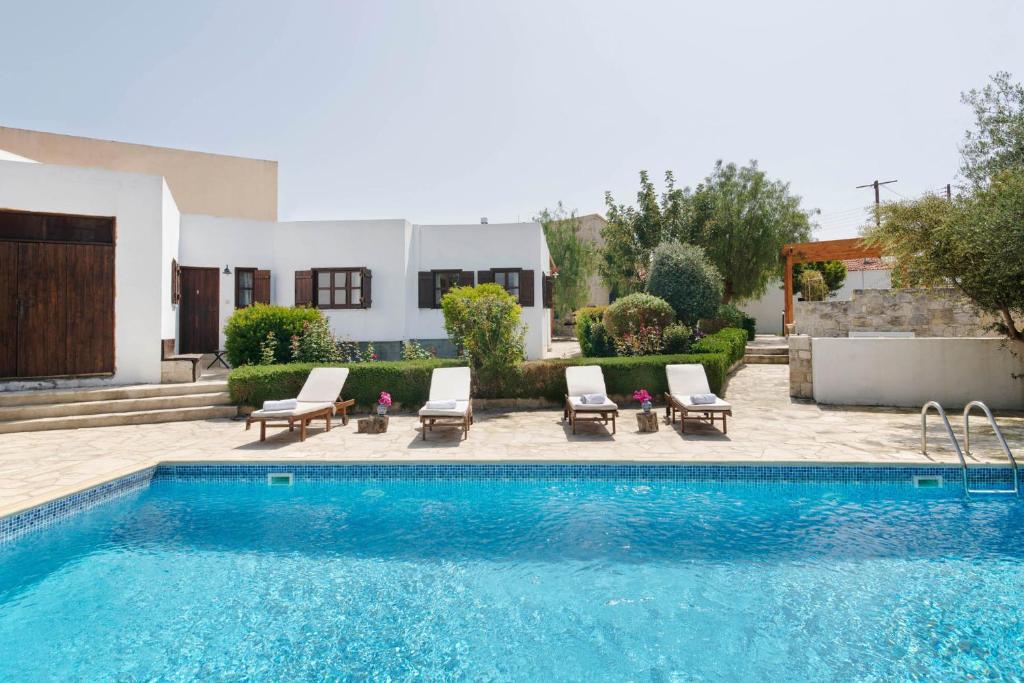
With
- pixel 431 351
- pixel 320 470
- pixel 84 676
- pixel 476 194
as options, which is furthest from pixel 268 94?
pixel 84 676

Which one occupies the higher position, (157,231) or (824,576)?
(157,231)

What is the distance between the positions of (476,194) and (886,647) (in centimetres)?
2056

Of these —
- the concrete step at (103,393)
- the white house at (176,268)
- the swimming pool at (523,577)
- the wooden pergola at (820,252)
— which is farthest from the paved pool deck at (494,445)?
the wooden pergola at (820,252)

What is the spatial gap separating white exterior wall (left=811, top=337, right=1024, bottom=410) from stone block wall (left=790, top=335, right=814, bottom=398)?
207mm

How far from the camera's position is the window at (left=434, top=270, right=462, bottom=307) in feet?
53.5

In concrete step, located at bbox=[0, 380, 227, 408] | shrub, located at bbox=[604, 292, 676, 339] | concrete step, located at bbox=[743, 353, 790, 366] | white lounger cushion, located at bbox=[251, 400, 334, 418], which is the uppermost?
shrub, located at bbox=[604, 292, 676, 339]

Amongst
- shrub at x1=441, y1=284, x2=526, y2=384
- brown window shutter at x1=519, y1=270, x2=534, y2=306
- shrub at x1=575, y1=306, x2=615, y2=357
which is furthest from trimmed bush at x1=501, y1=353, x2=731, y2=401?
brown window shutter at x1=519, y1=270, x2=534, y2=306

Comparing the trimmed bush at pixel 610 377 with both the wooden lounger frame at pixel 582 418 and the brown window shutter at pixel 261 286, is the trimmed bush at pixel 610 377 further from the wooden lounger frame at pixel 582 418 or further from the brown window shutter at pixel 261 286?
the brown window shutter at pixel 261 286

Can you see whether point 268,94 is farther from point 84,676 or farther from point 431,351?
point 84,676

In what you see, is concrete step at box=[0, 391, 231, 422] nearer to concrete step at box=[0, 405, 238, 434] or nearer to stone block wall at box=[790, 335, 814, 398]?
concrete step at box=[0, 405, 238, 434]

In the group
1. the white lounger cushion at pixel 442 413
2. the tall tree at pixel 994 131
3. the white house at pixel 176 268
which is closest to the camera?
the white lounger cushion at pixel 442 413

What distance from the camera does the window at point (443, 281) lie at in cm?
1630

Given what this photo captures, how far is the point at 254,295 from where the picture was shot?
15.6 m

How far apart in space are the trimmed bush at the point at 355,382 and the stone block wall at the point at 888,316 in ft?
48.3
